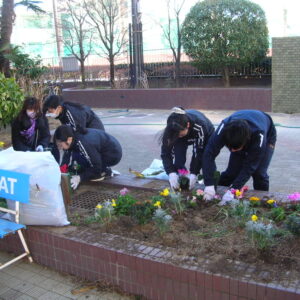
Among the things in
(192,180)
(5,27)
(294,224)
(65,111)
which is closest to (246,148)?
(192,180)

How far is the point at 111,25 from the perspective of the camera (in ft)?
55.8

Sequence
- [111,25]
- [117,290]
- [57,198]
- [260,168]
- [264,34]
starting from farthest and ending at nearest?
[111,25], [264,34], [260,168], [57,198], [117,290]

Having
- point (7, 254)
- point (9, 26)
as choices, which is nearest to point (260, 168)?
point (7, 254)

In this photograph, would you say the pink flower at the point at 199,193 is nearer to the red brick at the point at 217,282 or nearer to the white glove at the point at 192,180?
the white glove at the point at 192,180

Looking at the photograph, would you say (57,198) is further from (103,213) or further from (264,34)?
(264,34)

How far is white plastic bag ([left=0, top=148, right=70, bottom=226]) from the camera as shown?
3307 mm

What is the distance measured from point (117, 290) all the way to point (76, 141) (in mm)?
1799

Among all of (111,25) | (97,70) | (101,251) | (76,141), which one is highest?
(111,25)

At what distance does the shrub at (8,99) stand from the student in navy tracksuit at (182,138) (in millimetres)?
4409

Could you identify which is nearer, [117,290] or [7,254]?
[117,290]

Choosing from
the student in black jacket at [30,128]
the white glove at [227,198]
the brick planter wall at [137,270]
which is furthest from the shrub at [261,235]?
the student in black jacket at [30,128]

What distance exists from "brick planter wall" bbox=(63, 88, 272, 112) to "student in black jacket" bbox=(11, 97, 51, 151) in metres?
8.08

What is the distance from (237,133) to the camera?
3.32 metres

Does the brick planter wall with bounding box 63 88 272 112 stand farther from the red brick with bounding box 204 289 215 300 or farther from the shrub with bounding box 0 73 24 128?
the red brick with bounding box 204 289 215 300
